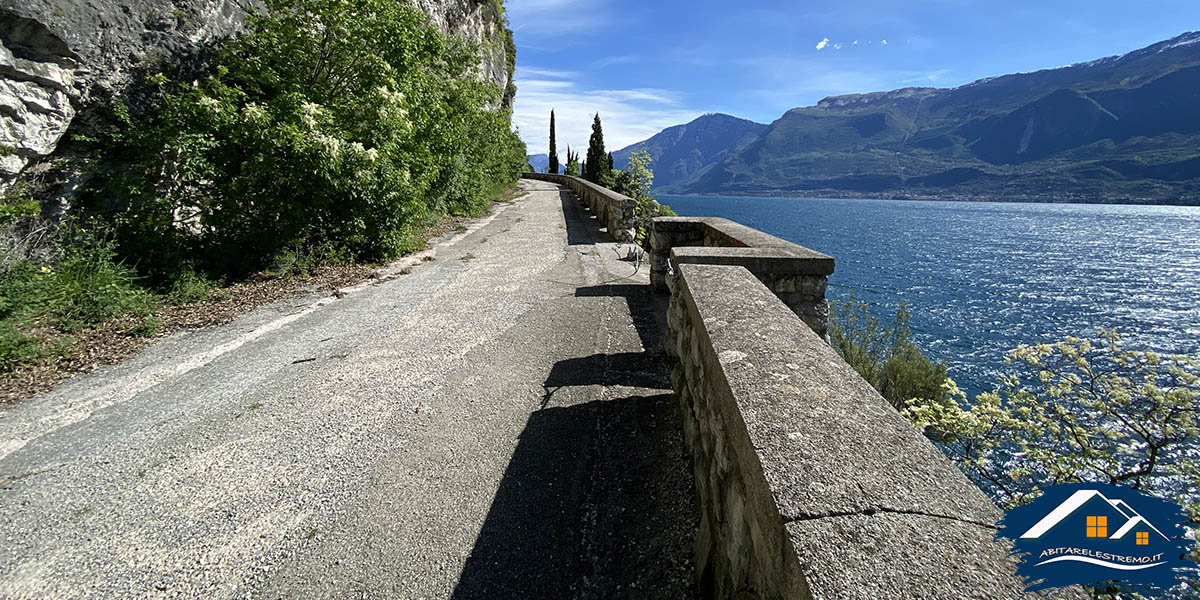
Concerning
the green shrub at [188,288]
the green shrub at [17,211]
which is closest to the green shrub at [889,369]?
the green shrub at [188,288]

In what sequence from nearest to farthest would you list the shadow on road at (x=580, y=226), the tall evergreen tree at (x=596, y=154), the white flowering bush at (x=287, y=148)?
the white flowering bush at (x=287, y=148) → the shadow on road at (x=580, y=226) → the tall evergreen tree at (x=596, y=154)

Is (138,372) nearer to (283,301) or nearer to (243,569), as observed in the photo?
(283,301)

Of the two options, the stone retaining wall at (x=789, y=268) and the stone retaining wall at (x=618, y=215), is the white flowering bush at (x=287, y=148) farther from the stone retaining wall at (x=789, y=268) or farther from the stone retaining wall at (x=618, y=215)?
the stone retaining wall at (x=789, y=268)

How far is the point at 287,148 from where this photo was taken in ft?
25.2

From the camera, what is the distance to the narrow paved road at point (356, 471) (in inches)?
99.4

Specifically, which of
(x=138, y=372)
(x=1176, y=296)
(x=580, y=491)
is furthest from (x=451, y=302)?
(x=1176, y=296)

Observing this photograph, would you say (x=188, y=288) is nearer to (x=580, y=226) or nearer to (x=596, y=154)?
(x=580, y=226)

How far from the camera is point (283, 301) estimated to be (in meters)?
7.23

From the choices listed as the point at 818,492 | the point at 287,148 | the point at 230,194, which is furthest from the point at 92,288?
the point at 818,492

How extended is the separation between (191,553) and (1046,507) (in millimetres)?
3667

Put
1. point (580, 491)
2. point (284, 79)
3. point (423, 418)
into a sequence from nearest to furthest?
point (580, 491)
point (423, 418)
point (284, 79)

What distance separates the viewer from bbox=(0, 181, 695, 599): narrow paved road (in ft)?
8.29

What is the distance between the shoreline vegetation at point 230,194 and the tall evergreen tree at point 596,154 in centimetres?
2640

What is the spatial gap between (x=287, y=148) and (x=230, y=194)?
108 centimetres
